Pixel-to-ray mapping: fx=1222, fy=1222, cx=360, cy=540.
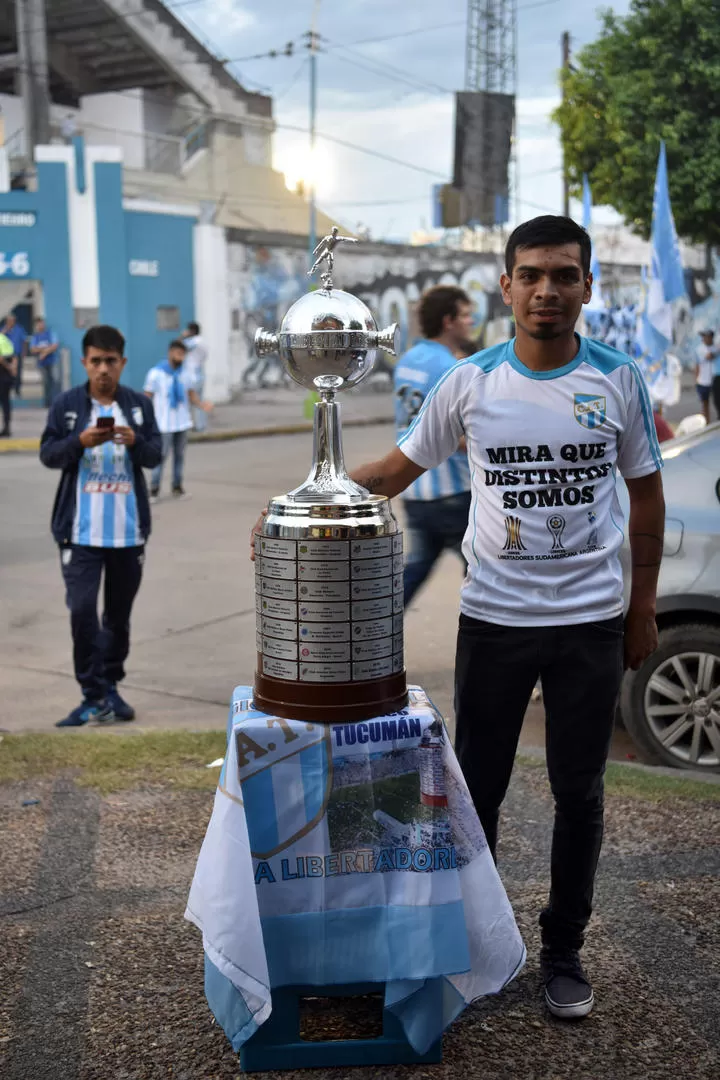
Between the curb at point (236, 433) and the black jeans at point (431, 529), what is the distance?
13315 millimetres

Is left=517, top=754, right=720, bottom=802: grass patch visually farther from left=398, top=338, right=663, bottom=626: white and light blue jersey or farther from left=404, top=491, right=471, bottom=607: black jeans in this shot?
left=398, top=338, right=663, bottom=626: white and light blue jersey

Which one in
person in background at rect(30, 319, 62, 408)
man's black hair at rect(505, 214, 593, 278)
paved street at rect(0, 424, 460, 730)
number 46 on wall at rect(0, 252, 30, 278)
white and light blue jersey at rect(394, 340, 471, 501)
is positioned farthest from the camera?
number 46 on wall at rect(0, 252, 30, 278)

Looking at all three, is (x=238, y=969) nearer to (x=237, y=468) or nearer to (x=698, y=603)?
(x=698, y=603)

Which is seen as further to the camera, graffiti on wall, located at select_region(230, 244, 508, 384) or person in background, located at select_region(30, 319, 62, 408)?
graffiti on wall, located at select_region(230, 244, 508, 384)

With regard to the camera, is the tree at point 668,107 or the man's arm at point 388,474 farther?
the tree at point 668,107

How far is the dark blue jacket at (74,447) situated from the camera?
18.7 ft

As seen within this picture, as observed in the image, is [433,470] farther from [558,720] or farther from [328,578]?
[328,578]

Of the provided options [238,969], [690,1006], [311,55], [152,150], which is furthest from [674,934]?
[152,150]

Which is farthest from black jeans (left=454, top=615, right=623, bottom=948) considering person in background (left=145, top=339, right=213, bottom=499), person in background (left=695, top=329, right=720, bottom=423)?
person in background (left=695, top=329, right=720, bottom=423)

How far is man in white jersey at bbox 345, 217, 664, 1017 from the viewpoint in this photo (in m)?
2.98

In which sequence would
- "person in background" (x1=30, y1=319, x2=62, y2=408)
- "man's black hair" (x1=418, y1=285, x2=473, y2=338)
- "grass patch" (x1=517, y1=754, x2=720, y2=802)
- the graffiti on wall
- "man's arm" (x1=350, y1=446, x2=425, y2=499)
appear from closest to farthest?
1. "man's arm" (x1=350, y1=446, x2=425, y2=499)
2. "grass patch" (x1=517, y1=754, x2=720, y2=802)
3. "man's black hair" (x1=418, y1=285, x2=473, y2=338)
4. "person in background" (x1=30, y1=319, x2=62, y2=408)
5. the graffiti on wall

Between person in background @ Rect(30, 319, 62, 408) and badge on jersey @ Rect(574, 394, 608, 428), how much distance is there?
23.1 metres

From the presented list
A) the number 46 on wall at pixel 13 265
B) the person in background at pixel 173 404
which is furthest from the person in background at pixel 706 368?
the number 46 on wall at pixel 13 265

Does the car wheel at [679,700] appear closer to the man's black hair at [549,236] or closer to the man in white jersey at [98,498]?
the man in white jersey at [98,498]
